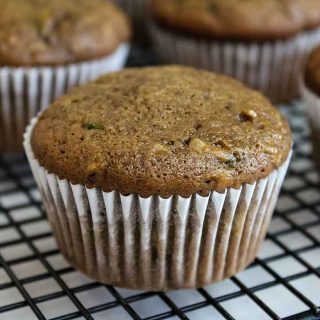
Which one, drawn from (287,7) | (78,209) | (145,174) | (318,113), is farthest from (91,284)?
(287,7)

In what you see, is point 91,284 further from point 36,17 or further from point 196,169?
point 36,17

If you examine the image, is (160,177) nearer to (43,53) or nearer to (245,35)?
(43,53)

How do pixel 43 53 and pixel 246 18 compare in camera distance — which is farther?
pixel 246 18

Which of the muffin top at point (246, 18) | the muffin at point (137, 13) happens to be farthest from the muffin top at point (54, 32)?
the muffin at point (137, 13)

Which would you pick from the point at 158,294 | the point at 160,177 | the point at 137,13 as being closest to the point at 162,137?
the point at 160,177

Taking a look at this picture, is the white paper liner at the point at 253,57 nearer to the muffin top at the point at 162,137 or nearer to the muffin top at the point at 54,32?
the muffin top at the point at 54,32

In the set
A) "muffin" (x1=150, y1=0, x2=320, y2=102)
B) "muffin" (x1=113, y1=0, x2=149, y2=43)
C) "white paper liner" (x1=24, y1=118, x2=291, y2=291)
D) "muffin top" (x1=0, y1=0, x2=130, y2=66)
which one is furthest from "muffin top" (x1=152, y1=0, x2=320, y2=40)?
"white paper liner" (x1=24, y1=118, x2=291, y2=291)
